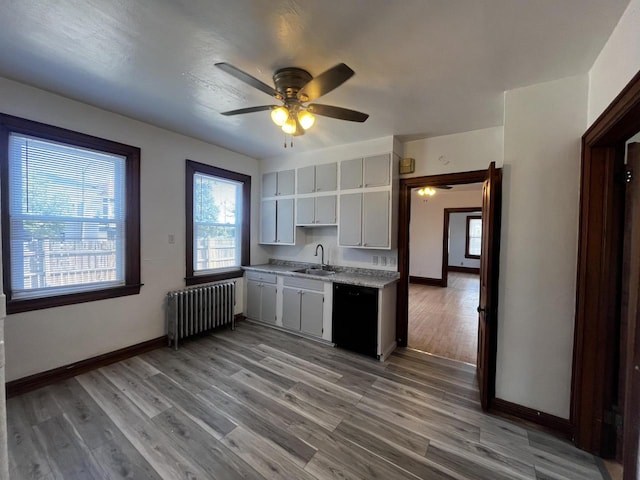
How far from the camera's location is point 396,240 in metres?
3.35

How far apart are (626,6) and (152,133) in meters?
3.98

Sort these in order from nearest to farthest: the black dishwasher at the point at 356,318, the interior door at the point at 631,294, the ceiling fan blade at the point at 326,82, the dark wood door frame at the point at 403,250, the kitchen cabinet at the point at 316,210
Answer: the interior door at the point at 631,294
the ceiling fan blade at the point at 326,82
the black dishwasher at the point at 356,318
the dark wood door frame at the point at 403,250
the kitchen cabinet at the point at 316,210

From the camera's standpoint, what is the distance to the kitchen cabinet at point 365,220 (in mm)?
3215

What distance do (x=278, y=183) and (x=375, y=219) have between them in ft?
5.80

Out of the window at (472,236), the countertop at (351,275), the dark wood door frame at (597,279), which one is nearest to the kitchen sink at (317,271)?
the countertop at (351,275)

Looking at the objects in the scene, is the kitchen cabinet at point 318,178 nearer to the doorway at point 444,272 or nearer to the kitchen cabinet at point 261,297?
the kitchen cabinet at point 261,297

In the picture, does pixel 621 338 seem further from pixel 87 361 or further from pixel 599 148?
pixel 87 361

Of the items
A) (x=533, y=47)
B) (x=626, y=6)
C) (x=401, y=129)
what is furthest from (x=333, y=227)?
(x=626, y=6)

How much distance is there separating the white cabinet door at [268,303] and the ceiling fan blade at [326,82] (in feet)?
8.90

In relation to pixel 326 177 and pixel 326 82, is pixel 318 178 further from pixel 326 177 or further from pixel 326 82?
pixel 326 82

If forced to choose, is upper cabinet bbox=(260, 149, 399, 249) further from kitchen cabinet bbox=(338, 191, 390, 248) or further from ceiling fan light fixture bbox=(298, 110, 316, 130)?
ceiling fan light fixture bbox=(298, 110, 316, 130)

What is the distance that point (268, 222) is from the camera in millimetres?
4328

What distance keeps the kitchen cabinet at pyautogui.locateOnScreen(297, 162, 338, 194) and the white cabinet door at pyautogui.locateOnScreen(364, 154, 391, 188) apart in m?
0.47

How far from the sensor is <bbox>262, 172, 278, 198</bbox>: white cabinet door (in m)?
4.23
